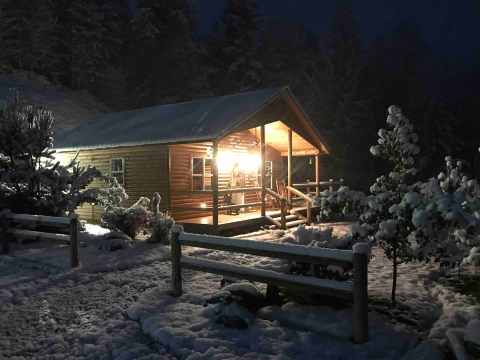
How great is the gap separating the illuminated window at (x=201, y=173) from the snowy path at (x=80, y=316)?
8615 millimetres

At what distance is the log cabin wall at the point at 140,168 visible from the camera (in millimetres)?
15766

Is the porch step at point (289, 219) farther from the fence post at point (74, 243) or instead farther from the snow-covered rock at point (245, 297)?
the snow-covered rock at point (245, 297)

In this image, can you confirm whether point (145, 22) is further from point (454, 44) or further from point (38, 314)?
point (454, 44)

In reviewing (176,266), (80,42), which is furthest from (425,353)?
(80,42)

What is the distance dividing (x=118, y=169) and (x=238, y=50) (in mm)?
26596

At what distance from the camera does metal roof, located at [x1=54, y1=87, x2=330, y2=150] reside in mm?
14203

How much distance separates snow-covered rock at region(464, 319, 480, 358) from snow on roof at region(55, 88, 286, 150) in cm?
963

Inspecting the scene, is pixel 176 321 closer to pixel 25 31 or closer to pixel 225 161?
pixel 225 161

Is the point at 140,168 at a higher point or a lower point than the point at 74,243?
higher

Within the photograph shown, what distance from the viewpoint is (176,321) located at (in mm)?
5809

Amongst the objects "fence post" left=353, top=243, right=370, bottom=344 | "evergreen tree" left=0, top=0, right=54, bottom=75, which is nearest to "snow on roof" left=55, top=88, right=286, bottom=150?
"fence post" left=353, top=243, right=370, bottom=344

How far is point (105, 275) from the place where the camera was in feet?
28.2

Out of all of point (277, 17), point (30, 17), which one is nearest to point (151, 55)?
point (30, 17)

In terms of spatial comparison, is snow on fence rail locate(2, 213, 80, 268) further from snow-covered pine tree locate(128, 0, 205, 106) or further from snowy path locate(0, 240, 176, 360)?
snow-covered pine tree locate(128, 0, 205, 106)
